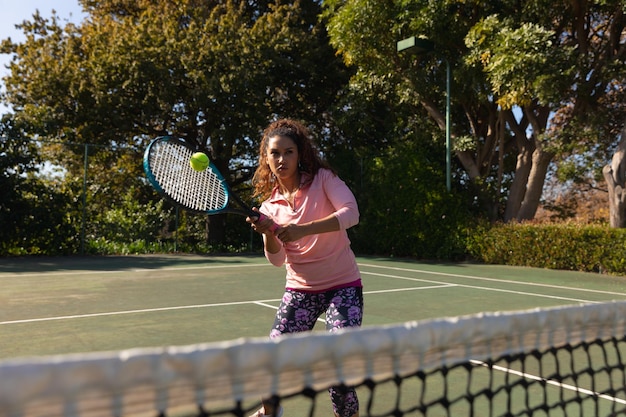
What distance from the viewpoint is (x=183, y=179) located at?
10.3 feet

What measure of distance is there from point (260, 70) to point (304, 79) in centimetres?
193

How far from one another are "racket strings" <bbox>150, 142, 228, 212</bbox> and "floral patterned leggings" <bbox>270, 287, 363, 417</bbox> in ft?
2.24

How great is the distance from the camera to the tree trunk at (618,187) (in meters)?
10.3

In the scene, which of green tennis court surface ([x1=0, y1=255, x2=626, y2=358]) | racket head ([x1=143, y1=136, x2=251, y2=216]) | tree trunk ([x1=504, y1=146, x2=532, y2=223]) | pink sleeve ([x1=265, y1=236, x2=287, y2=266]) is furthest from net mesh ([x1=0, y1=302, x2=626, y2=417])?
tree trunk ([x1=504, y1=146, x2=532, y2=223])

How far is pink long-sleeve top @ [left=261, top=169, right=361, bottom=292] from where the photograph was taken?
2635 mm

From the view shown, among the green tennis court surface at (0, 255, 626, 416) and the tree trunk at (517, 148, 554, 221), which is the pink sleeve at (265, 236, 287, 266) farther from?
the tree trunk at (517, 148, 554, 221)

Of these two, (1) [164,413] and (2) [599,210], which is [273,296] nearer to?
(1) [164,413]

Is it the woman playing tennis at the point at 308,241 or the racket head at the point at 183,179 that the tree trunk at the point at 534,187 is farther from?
the woman playing tennis at the point at 308,241

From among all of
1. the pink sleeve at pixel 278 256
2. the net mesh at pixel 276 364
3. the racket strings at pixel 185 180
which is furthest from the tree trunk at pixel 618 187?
the pink sleeve at pixel 278 256

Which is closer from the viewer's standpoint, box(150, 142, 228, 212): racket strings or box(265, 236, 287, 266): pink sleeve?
box(265, 236, 287, 266): pink sleeve

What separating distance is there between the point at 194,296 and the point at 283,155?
15.4 feet

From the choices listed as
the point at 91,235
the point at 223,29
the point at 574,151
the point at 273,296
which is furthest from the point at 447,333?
the point at 223,29

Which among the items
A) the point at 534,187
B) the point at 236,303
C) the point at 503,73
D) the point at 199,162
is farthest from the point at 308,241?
the point at 534,187

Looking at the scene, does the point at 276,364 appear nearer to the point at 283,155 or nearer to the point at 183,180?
the point at 283,155
